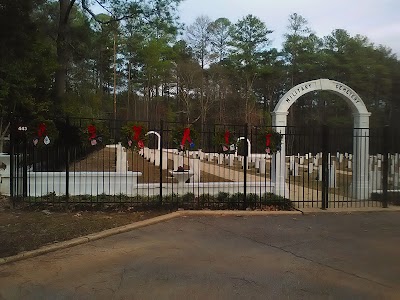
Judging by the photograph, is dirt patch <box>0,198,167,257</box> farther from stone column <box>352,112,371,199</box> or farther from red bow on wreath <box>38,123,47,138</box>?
stone column <box>352,112,371,199</box>

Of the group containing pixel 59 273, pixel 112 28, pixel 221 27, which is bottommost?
pixel 59 273

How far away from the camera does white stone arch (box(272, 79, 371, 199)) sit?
11.7 meters

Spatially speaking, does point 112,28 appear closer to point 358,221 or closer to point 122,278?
point 358,221

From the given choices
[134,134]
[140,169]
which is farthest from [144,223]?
[140,169]

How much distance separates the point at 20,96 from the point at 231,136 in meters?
8.16

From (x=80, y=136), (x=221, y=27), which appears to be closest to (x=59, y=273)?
(x=80, y=136)

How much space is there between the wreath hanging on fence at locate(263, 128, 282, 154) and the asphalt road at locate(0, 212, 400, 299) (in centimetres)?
295

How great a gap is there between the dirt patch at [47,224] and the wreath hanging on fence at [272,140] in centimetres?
333

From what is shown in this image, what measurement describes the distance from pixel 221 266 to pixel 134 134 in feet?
17.3

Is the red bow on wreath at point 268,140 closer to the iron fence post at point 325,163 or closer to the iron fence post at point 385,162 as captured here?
the iron fence post at point 325,163

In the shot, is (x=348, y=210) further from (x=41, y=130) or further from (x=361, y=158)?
(x=41, y=130)

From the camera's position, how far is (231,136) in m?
10.9

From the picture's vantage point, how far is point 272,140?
35.7ft

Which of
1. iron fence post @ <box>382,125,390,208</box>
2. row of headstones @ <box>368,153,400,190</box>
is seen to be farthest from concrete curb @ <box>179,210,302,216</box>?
row of headstones @ <box>368,153,400,190</box>
